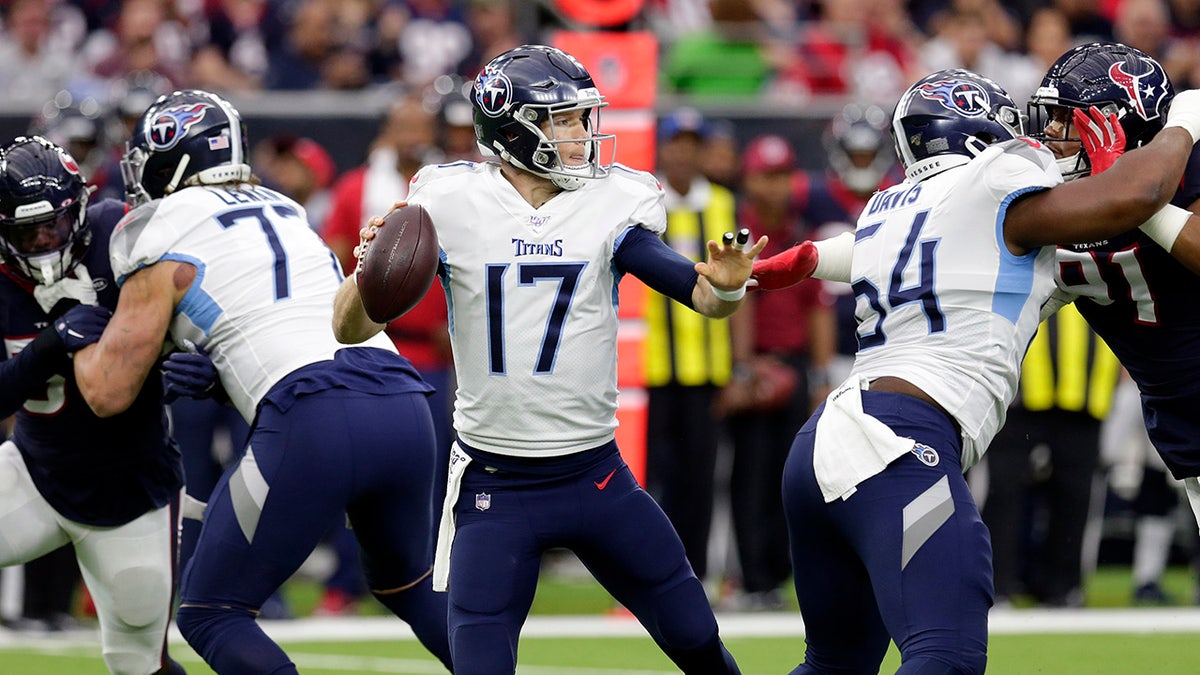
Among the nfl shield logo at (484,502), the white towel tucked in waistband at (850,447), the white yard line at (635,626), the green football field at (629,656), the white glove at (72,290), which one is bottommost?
the white yard line at (635,626)

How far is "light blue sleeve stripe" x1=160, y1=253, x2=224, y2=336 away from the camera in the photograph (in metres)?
4.54

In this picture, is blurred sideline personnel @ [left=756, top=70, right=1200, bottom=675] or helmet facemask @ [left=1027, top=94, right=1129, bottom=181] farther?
helmet facemask @ [left=1027, top=94, right=1129, bottom=181]

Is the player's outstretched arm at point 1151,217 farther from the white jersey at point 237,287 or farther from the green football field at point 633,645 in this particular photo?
the green football field at point 633,645

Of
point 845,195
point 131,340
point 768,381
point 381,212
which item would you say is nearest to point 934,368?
point 131,340

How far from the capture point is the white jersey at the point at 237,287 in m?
4.53

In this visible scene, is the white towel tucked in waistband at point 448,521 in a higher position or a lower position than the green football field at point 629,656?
higher

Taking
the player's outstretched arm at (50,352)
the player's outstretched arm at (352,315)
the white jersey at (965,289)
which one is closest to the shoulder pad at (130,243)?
the player's outstretched arm at (50,352)

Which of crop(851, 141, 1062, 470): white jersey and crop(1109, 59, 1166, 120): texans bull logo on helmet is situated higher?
crop(1109, 59, 1166, 120): texans bull logo on helmet

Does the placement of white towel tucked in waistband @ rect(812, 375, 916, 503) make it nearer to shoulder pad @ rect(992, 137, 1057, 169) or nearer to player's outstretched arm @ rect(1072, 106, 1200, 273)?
shoulder pad @ rect(992, 137, 1057, 169)

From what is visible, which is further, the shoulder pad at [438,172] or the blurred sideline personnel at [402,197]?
the blurred sideline personnel at [402,197]

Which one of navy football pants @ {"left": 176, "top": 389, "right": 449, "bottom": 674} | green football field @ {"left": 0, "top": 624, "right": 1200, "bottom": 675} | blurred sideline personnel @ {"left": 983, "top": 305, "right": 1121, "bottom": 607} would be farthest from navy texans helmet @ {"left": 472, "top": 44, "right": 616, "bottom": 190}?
blurred sideline personnel @ {"left": 983, "top": 305, "right": 1121, "bottom": 607}

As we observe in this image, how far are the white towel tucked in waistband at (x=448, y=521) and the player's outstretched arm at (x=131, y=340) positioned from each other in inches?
36.5

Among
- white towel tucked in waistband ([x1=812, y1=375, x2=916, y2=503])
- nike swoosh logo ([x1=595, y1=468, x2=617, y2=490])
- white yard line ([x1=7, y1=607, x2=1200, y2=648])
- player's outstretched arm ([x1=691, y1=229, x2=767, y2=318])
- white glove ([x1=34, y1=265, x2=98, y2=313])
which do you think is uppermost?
player's outstretched arm ([x1=691, y1=229, x2=767, y2=318])

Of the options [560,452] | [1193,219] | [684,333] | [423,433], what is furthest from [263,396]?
[684,333]
